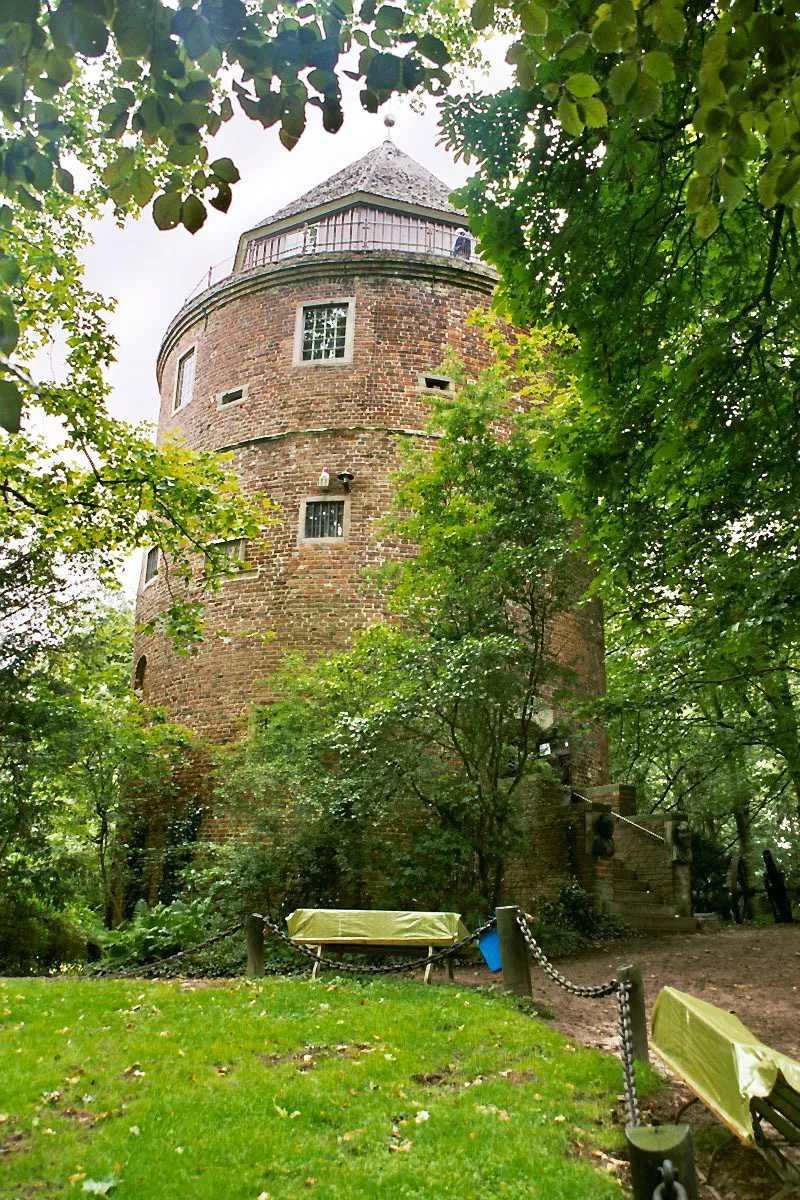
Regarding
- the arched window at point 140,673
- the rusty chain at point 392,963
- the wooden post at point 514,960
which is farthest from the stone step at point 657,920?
the arched window at point 140,673

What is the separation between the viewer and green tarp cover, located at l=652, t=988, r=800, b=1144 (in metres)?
3.78

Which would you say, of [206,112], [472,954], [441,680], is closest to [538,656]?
[441,680]

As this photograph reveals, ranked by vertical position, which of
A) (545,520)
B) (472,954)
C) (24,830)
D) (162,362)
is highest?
(162,362)

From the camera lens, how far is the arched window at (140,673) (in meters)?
18.7

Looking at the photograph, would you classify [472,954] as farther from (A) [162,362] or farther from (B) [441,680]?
(A) [162,362]

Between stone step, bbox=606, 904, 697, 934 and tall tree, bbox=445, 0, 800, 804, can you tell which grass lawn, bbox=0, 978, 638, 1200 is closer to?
tall tree, bbox=445, 0, 800, 804

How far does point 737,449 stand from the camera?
671cm

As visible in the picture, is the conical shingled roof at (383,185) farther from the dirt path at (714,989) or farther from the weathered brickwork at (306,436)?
the dirt path at (714,989)

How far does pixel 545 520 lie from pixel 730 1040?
8866 mm

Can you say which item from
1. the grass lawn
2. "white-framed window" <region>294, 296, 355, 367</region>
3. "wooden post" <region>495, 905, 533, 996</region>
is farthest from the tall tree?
"white-framed window" <region>294, 296, 355, 367</region>

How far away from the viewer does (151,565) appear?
20.0 meters

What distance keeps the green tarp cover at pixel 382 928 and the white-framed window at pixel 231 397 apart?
11403 millimetres

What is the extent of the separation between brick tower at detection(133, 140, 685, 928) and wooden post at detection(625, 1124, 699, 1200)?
37.1ft

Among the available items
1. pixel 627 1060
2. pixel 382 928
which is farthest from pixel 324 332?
pixel 627 1060
